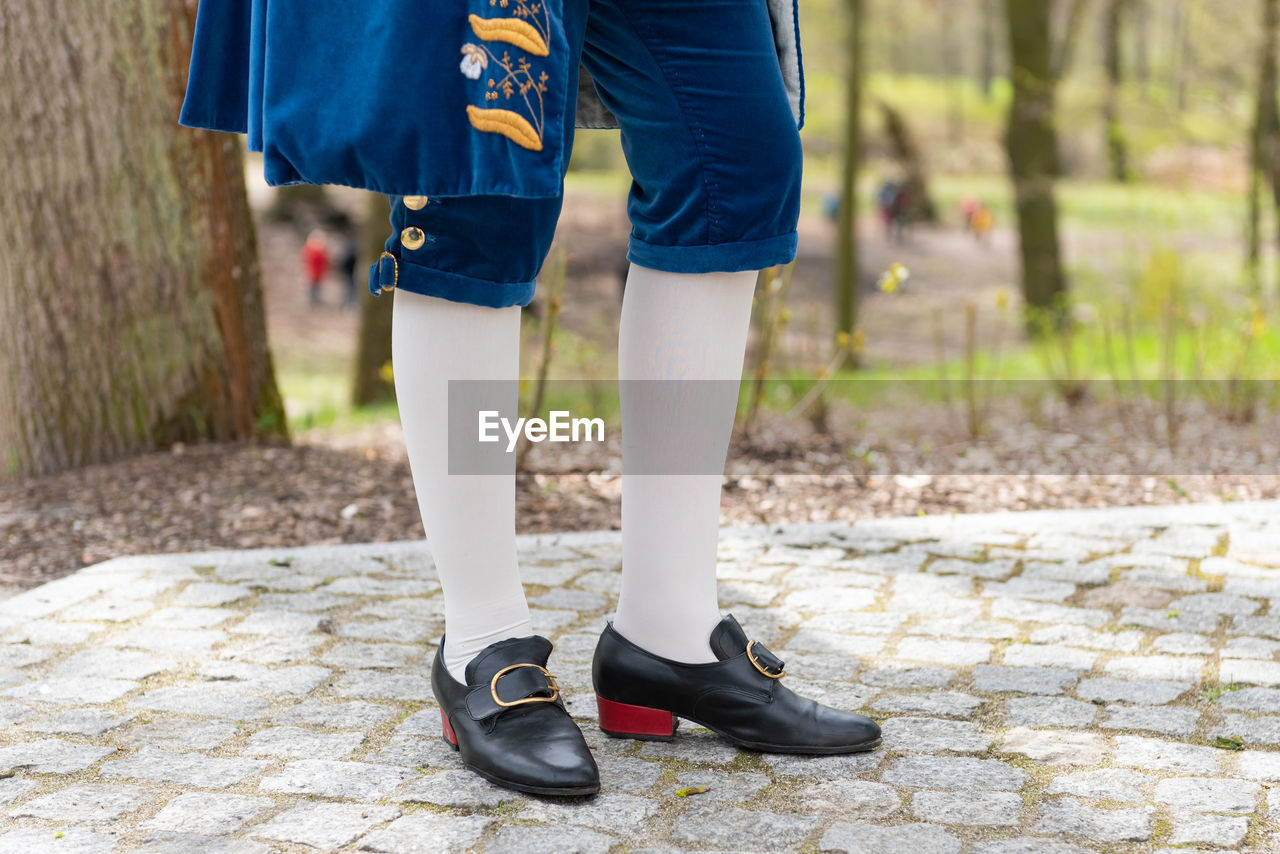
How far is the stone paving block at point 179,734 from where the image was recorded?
200cm

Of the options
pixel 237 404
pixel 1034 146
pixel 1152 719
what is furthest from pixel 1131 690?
pixel 1034 146

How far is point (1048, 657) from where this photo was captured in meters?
2.42

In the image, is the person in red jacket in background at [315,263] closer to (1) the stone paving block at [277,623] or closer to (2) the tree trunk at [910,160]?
(2) the tree trunk at [910,160]

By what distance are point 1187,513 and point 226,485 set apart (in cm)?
293

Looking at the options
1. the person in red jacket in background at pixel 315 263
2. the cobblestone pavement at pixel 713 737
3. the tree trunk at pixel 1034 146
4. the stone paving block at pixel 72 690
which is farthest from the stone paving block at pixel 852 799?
the person in red jacket in background at pixel 315 263

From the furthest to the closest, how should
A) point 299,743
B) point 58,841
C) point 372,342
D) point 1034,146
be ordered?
point 1034,146, point 372,342, point 299,743, point 58,841

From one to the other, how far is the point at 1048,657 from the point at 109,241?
3.12m

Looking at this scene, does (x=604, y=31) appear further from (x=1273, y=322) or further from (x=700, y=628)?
(x=1273, y=322)

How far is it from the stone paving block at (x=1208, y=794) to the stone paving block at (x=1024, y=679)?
0.41 metres

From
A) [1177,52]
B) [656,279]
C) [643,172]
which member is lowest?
[656,279]

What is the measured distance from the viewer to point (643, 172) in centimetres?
183

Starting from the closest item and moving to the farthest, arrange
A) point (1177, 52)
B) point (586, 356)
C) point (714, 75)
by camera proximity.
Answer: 1. point (714, 75)
2. point (586, 356)
3. point (1177, 52)

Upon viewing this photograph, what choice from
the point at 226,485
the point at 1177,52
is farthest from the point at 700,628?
the point at 1177,52

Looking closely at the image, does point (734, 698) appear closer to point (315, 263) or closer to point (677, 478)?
point (677, 478)
